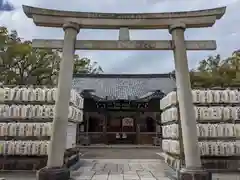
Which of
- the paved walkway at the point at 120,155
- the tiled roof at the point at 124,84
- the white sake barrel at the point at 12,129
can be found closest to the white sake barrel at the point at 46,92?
the white sake barrel at the point at 12,129

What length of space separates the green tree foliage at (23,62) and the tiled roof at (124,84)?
13.9ft

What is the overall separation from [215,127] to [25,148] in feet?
21.6

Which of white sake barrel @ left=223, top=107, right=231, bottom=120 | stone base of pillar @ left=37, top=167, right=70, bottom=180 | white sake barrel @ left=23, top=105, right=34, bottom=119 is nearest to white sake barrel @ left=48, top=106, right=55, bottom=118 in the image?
white sake barrel @ left=23, top=105, right=34, bottom=119

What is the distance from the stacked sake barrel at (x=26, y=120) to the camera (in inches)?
338

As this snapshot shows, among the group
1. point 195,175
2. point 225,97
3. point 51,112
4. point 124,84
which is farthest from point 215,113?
point 124,84

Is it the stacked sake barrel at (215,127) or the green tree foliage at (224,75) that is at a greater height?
the green tree foliage at (224,75)

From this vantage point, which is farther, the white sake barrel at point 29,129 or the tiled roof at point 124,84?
the tiled roof at point 124,84

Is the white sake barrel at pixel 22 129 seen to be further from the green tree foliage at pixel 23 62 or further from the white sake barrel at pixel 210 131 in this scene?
the green tree foliage at pixel 23 62

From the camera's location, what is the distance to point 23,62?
69.8 feet

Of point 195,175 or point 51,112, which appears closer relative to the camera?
point 195,175

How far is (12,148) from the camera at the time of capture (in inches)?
338

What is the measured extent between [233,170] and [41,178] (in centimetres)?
644

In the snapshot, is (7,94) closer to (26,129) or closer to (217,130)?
(26,129)

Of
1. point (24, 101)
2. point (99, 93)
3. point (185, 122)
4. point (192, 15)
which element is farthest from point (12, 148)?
point (99, 93)
